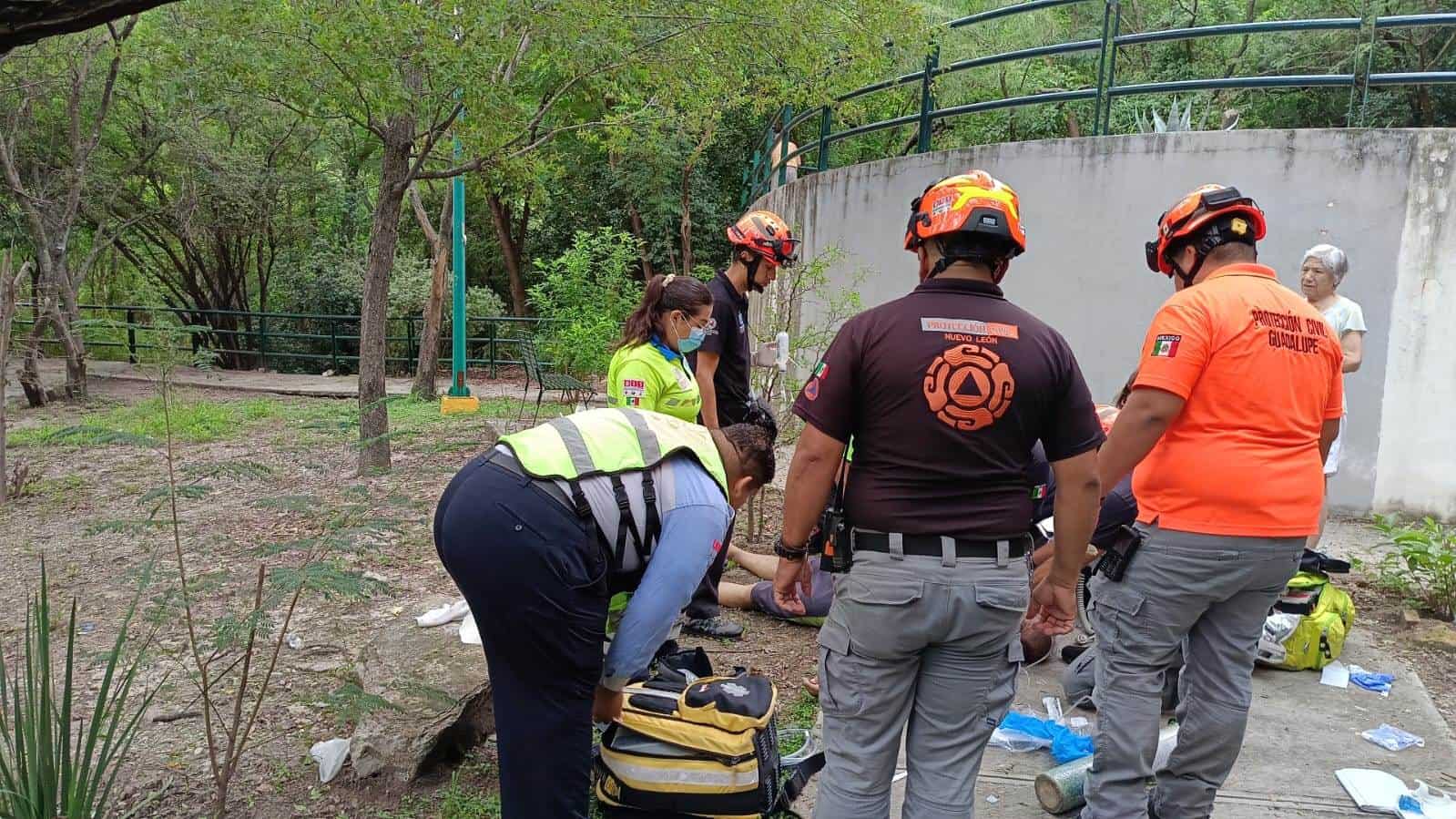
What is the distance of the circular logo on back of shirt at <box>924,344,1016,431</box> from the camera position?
7.35 feet

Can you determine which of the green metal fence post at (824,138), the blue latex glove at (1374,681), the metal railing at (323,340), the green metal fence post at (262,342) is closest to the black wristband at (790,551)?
the blue latex glove at (1374,681)

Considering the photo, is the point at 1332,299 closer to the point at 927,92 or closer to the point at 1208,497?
the point at 1208,497

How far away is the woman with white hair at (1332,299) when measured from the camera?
4.63 m

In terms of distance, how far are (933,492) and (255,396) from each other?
1434 cm

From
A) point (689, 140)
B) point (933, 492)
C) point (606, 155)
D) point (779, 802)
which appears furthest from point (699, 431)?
point (606, 155)

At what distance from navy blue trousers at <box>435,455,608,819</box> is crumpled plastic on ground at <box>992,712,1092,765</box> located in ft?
5.77

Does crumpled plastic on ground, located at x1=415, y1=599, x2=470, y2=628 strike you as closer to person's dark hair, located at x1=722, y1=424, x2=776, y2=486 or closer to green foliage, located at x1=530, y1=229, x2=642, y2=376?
person's dark hair, located at x1=722, y1=424, x2=776, y2=486

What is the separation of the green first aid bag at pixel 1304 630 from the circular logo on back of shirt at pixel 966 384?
8.47 ft

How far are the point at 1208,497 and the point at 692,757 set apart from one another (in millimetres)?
1557

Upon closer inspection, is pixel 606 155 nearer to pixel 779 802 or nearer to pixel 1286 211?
pixel 1286 211

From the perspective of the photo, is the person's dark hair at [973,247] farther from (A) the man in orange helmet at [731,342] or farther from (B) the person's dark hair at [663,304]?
(A) the man in orange helmet at [731,342]

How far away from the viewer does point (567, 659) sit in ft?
7.57

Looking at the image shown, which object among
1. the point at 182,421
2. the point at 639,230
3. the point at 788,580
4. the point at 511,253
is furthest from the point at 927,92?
the point at 511,253

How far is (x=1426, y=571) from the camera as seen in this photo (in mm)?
4984
